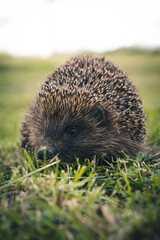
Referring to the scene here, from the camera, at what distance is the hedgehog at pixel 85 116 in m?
3.61

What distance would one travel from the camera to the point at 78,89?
3678mm

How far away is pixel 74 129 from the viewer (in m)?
3.71

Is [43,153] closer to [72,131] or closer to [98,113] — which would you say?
[72,131]

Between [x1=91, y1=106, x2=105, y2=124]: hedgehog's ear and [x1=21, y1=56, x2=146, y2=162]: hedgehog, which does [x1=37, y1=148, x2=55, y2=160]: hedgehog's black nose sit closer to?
[x1=21, y1=56, x2=146, y2=162]: hedgehog

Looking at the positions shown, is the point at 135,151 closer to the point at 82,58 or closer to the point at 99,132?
the point at 99,132

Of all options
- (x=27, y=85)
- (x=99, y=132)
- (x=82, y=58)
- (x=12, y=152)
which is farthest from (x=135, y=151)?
(x=27, y=85)

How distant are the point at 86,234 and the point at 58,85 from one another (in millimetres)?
2506

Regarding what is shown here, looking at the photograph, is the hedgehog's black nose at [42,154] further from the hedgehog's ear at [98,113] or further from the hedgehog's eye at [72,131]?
the hedgehog's ear at [98,113]

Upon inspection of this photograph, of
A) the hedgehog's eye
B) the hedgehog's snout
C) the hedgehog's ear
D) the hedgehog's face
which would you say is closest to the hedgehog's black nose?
the hedgehog's snout

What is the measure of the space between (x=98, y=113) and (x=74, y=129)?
1.52ft

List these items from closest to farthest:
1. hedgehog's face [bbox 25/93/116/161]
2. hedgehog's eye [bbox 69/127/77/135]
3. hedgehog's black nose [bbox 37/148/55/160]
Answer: hedgehog's black nose [bbox 37/148/55/160]
hedgehog's face [bbox 25/93/116/161]
hedgehog's eye [bbox 69/127/77/135]

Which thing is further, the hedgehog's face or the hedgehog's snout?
the hedgehog's face

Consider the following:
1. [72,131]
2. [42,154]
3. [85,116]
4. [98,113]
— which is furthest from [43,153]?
[98,113]

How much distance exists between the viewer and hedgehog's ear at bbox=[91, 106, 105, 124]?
3725mm
